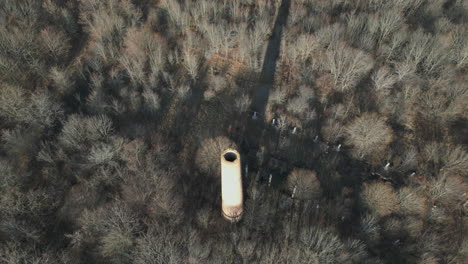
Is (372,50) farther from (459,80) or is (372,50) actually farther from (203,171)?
(203,171)

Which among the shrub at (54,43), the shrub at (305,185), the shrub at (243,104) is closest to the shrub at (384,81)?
the shrub at (243,104)

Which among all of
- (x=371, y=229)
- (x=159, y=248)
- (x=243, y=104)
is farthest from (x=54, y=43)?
(x=371, y=229)

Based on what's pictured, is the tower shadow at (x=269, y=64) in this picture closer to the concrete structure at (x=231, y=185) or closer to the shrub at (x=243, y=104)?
the shrub at (x=243, y=104)

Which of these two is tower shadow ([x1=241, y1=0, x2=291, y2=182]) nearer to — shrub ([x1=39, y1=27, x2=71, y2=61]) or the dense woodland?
the dense woodland

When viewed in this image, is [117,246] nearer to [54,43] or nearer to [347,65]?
[54,43]

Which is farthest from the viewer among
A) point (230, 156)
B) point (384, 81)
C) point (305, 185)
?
point (384, 81)

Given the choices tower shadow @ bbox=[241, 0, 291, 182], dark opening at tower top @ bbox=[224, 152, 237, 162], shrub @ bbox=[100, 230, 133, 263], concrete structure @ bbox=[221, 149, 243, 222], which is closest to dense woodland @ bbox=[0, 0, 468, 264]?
shrub @ bbox=[100, 230, 133, 263]
